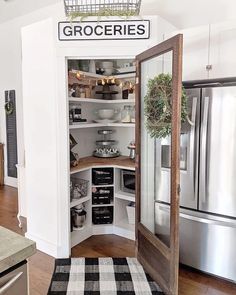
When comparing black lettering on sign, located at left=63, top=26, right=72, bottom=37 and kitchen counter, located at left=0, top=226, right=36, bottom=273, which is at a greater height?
black lettering on sign, located at left=63, top=26, right=72, bottom=37

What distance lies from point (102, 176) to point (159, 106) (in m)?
1.47

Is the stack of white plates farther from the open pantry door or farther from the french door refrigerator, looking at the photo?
the french door refrigerator

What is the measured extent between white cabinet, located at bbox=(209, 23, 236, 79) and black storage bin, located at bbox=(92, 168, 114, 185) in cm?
171

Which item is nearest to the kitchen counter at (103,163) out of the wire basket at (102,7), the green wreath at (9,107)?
the wire basket at (102,7)

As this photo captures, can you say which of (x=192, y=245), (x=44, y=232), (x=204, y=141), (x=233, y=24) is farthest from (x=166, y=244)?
(x=233, y=24)

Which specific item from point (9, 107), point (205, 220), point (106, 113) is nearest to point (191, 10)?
point (106, 113)

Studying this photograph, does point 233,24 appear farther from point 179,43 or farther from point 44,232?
point 44,232

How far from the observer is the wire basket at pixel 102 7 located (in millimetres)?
2699

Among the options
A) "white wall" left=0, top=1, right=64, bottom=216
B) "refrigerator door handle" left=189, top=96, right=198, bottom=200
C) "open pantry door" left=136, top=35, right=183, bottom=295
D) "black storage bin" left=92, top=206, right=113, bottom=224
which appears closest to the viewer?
"open pantry door" left=136, top=35, right=183, bottom=295

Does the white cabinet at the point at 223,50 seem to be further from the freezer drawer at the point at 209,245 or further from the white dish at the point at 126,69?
the freezer drawer at the point at 209,245

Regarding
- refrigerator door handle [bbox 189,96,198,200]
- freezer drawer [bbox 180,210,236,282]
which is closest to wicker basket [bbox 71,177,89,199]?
freezer drawer [bbox 180,210,236,282]

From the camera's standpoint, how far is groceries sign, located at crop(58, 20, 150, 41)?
2.72 meters

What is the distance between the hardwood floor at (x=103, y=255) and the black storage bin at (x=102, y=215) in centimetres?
20

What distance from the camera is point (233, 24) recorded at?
2.73 meters
